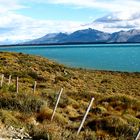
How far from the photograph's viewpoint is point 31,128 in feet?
42.3

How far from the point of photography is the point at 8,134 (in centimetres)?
1182

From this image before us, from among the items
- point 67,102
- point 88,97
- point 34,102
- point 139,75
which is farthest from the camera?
point 139,75

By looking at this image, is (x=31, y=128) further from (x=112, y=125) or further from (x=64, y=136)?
(x=112, y=125)

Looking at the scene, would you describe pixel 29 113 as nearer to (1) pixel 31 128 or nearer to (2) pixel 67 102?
(1) pixel 31 128

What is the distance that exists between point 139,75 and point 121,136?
73.3 m

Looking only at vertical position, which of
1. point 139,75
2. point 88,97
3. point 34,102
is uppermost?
point 34,102

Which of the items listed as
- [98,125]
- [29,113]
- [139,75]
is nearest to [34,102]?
[29,113]

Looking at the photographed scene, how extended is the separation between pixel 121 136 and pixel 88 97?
13.8m

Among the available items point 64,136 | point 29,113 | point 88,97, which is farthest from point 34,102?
point 88,97

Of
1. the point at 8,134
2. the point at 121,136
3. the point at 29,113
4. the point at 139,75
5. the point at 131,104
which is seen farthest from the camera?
the point at 139,75

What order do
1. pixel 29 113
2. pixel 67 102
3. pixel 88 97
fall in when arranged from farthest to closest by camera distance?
pixel 88 97 < pixel 67 102 < pixel 29 113

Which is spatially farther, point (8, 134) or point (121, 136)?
point (121, 136)

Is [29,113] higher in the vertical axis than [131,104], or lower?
higher

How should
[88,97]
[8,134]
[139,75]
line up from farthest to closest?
[139,75]
[88,97]
[8,134]
